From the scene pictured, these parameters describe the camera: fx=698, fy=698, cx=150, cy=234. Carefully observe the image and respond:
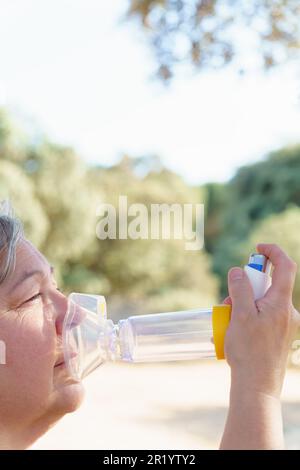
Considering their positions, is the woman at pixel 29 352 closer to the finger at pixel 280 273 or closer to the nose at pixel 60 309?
the nose at pixel 60 309

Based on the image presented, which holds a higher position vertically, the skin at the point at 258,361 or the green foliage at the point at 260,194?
the green foliage at the point at 260,194

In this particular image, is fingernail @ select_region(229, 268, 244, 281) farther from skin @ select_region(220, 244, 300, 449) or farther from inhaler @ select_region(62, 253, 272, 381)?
inhaler @ select_region(62, 253, 272, 381)

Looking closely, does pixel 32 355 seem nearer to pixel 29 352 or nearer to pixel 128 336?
pixel 29 352

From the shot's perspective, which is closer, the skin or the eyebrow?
the skin

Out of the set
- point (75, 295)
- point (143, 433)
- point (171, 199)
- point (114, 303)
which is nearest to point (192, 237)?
point (171, 199)

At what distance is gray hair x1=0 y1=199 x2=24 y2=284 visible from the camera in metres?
1.14

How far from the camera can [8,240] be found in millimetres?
1169

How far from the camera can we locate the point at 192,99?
7.77 metres

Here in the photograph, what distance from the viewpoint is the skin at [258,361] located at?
0.87 meters

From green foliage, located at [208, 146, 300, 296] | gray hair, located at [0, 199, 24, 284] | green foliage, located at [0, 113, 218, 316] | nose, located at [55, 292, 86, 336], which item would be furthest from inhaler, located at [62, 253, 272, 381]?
green foliage, located at [208, 146, 300, 296]

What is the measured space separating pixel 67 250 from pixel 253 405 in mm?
7040

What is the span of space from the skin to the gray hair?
40cm

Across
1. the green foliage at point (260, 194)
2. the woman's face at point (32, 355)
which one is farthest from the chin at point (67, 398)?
the green foliage at point (260, 194)

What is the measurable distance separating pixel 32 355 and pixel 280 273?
0.41 metres
